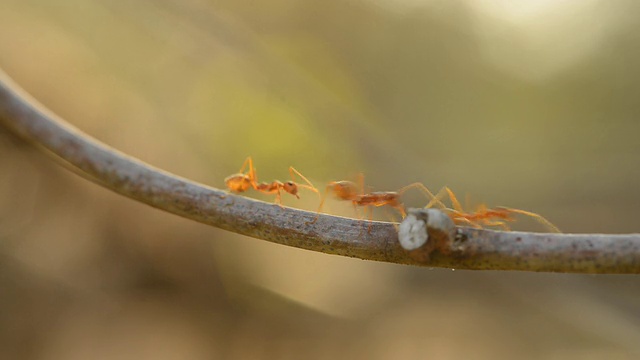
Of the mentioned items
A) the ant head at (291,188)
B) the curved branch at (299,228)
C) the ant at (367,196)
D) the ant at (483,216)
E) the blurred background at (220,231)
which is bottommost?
the curved branch at (299,228)

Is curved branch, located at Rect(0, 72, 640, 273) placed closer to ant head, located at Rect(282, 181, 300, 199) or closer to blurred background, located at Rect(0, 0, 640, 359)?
ant head, located at Rect(282, 181, 300, 199)

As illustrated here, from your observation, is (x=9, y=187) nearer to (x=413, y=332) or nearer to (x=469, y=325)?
(x=413, y=332)

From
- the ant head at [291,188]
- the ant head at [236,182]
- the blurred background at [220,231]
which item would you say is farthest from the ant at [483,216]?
the blurred background at [220,231]

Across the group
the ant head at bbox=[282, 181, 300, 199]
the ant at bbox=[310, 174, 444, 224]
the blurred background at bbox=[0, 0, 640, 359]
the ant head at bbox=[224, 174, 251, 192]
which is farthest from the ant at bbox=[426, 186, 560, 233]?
the blurred background at bbox=[0, 0, 640, 359]

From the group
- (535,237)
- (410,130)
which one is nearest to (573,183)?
(410,130)

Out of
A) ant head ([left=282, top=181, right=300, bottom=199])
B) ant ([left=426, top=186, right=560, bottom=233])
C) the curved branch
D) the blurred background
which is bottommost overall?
the curved branch

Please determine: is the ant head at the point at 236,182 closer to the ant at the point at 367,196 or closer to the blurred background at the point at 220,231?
the ant at the point at 367,196
